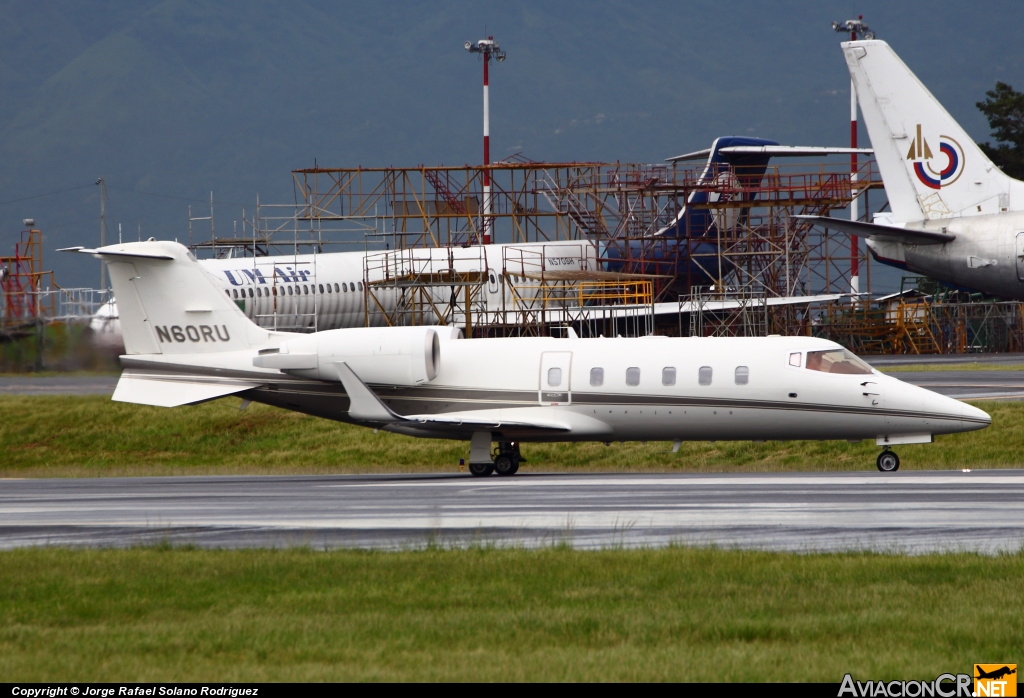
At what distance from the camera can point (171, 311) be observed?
26297mm

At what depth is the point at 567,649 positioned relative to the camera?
9.77m

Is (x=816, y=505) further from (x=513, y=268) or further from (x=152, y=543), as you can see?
(x=513, y=268)

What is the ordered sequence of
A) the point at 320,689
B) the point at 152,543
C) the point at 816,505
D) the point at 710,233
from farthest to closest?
the point at 710,233
the point at 816,505
the point at 152,543
the point at 320,689

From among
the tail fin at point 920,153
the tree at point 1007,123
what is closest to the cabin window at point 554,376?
the tail fin at point 920,153

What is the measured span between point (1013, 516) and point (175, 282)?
16.6 m

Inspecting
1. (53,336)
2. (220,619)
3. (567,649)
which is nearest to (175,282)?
(53,336)

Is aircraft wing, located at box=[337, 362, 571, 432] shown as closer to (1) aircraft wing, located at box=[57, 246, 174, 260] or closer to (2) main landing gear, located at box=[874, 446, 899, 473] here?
(1) aircraft wing, located at box=[57, 246, 174, 260]

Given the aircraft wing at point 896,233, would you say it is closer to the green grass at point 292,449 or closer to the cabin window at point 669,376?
the green grass at point 292,449

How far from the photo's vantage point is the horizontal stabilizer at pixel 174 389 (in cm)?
2583

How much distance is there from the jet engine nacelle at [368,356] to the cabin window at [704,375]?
4978 mm

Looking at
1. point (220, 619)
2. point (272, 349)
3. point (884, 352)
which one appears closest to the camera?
point (220, 619)

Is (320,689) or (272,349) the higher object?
(272,349)

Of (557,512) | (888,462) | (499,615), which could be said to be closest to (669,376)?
(888,462)

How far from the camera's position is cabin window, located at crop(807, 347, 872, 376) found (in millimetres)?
24016
